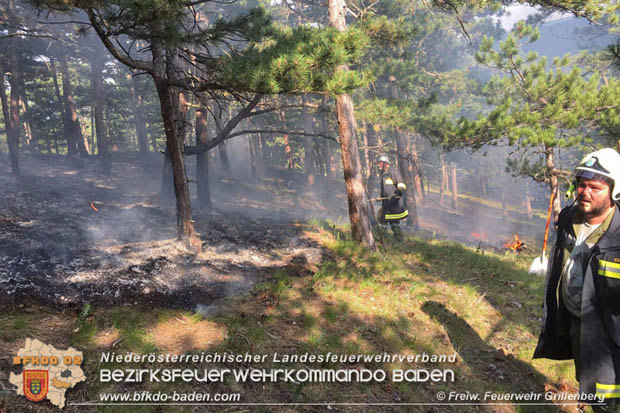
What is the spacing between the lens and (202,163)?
14852 millimetres

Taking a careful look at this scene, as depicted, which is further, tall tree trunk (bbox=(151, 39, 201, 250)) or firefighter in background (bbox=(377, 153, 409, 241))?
firefighter in background (bbox=(377, 153, 409, 241))

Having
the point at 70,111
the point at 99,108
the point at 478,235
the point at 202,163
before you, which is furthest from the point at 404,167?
the point at 70,111

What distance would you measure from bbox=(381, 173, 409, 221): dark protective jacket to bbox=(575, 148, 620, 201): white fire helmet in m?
7.25

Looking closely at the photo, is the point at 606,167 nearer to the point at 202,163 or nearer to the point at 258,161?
the point at 202,163

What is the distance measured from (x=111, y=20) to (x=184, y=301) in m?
4.14

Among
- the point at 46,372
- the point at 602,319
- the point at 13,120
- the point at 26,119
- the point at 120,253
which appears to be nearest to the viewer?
the point at 602,319

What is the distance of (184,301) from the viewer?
508cm

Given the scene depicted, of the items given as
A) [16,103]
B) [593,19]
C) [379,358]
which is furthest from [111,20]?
[16,103]

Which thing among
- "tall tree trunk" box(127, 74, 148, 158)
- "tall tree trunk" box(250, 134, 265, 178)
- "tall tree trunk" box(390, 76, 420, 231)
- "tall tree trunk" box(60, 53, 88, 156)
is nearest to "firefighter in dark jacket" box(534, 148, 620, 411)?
"tall tree trunk" box(390, 76, 420, 231)

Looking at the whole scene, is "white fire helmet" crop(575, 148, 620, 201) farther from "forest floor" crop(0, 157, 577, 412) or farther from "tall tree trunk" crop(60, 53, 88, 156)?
"tall tree trunk" crop(60, 53, 88, 156)

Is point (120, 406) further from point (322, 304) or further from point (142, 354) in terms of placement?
point (322, 304)

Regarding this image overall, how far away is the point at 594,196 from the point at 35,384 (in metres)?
4.96

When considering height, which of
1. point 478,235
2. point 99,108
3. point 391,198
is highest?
point 99,108

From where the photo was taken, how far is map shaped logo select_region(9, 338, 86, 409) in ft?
9.61
